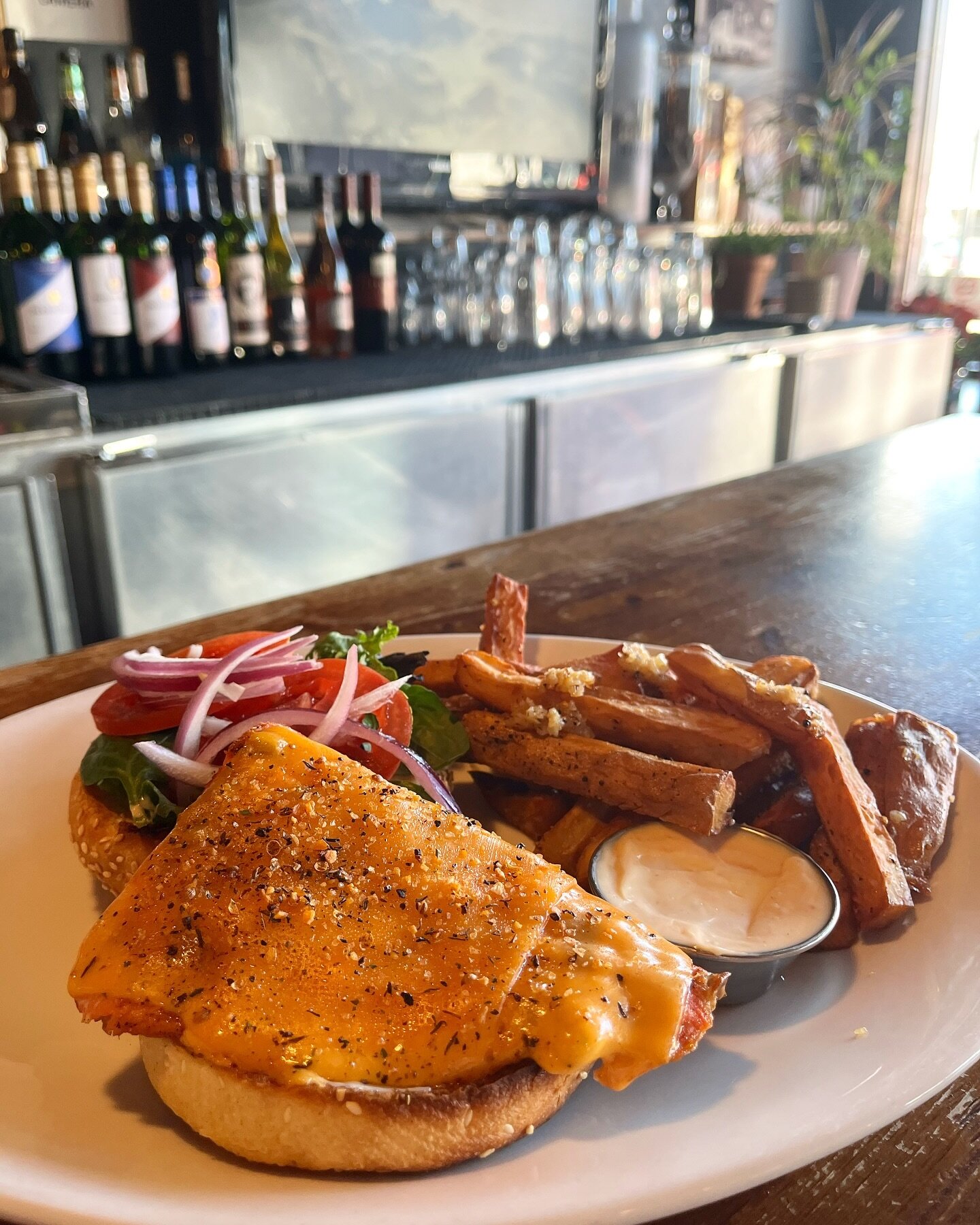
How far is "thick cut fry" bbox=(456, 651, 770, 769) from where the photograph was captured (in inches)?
41.9

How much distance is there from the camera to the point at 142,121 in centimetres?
364

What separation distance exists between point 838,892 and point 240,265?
3050 mm

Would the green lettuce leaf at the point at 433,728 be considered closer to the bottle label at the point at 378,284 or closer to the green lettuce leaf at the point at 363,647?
the green lettuce leaf at the point at 363,647

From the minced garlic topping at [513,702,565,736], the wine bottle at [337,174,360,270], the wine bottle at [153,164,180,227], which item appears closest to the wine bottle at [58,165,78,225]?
the wine bottle at [153,164,180,227]

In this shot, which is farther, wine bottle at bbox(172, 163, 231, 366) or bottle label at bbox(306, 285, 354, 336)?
bottle label at bbox(306, 285, 354, 336)

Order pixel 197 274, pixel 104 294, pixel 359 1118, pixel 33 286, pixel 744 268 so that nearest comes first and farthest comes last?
pixel 359 1118, pixel 33 286, pixel 104 294, pixel 197 274, pixel 744 268

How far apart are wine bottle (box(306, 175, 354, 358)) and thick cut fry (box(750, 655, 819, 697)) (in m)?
2.98

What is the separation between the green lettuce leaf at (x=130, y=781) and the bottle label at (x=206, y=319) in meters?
2.50

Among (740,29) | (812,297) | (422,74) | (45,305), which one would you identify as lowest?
(812,297)

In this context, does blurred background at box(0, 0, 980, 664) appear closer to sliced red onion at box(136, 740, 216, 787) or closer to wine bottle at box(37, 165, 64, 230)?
wine bottle at box(37, 165, 64, 230)

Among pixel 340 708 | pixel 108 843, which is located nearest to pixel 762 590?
pixel 340 708

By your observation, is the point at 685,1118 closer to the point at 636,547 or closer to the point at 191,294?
the point at 636,547

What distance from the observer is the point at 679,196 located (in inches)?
220

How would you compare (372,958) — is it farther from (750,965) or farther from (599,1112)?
(750,965)
